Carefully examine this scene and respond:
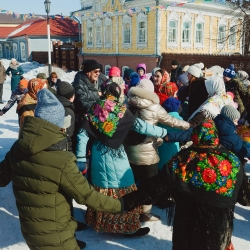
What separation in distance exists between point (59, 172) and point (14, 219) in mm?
2280

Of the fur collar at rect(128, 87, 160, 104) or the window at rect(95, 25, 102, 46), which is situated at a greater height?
the window at rect(95, 25, 102, 46)

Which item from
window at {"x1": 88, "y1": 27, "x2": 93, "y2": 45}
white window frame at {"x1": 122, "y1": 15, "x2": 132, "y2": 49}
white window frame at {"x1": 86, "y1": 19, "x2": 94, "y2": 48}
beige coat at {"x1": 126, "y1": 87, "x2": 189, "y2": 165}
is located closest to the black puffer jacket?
beige coat at {"x1": 126, "y1": 87, "x2": 189, "y2": 165}

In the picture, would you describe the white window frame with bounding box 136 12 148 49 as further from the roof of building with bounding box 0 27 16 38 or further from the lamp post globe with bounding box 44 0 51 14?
the roof of building with bounding box 0 27 16 38

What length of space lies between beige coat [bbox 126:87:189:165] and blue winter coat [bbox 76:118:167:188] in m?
0.26

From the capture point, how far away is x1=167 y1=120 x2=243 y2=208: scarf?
7.04ft

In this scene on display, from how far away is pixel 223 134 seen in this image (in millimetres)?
3248

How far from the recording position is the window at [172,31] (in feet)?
67.8

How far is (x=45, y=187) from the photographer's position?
81.4 inches

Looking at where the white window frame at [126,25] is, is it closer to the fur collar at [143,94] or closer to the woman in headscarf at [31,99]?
the woman in headscarf at [31,99]

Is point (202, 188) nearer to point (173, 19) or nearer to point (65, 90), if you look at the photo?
point (65, 90)

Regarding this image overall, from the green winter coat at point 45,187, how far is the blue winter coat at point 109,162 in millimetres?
897

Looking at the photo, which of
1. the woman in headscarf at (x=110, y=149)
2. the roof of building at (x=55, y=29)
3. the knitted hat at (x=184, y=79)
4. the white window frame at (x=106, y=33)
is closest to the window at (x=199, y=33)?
the white window frame at (x=106, y=33)

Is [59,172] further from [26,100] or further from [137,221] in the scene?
[26,100]

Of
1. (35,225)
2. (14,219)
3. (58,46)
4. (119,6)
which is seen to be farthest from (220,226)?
(58,46)
